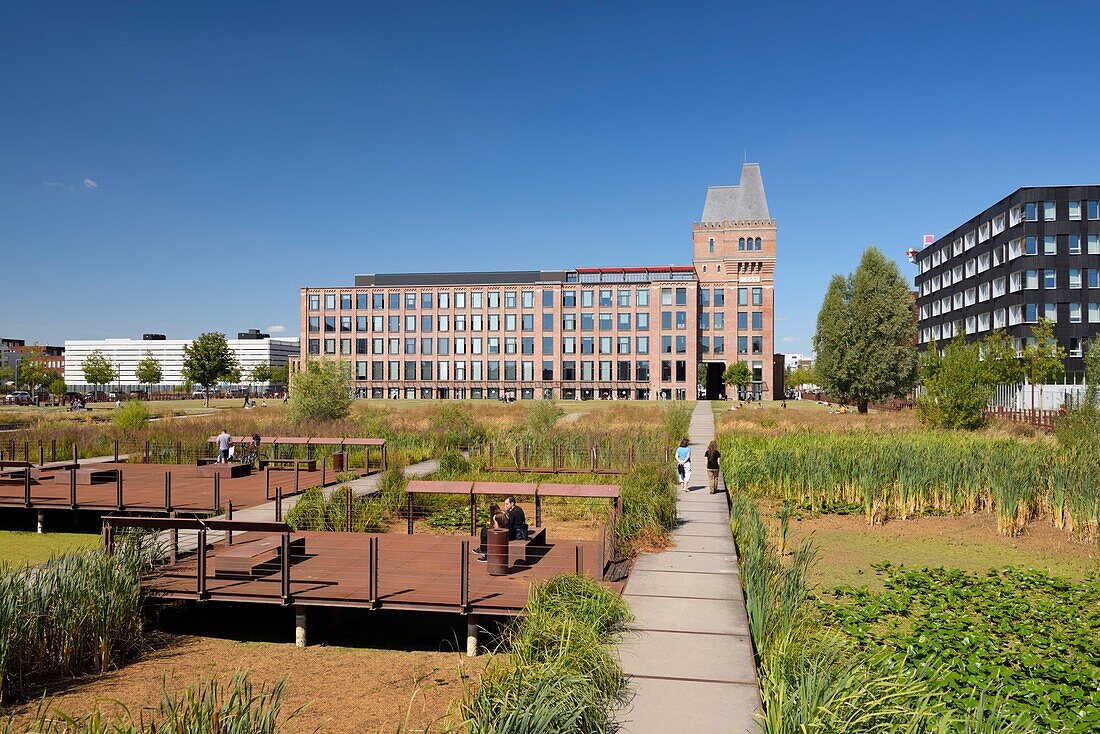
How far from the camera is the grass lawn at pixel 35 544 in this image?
14243 mm

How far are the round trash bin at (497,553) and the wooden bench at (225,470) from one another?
14.1m

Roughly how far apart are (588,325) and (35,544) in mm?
78906

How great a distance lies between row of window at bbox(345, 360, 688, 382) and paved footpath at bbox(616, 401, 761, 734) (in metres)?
77.0

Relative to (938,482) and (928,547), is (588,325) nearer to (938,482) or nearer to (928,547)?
(938,482)

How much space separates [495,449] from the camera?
28.1 metres

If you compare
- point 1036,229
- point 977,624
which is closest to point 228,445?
point 977,624

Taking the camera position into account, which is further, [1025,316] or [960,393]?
[1025,316]

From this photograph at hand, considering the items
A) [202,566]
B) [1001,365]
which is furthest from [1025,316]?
[202,566]

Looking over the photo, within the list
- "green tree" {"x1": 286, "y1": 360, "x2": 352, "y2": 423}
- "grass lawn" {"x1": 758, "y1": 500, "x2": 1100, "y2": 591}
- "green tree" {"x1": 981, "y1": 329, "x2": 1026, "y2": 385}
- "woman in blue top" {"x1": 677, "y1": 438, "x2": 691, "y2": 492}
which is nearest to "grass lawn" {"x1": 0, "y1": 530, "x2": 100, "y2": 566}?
"grass lawn" {"x1": 758, "y1": 500, "x2": 1100, "y2": 591}

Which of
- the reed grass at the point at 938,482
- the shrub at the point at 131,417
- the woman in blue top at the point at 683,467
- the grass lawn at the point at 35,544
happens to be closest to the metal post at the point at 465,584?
the grass lawn at the point at 35,544

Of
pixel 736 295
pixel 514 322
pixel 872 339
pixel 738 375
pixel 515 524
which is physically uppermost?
pixel 736 295

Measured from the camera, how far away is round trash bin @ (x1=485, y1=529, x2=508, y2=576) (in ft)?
36.7

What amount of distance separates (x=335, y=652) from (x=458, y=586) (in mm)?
1884

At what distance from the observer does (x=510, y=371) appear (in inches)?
Result: 3703
